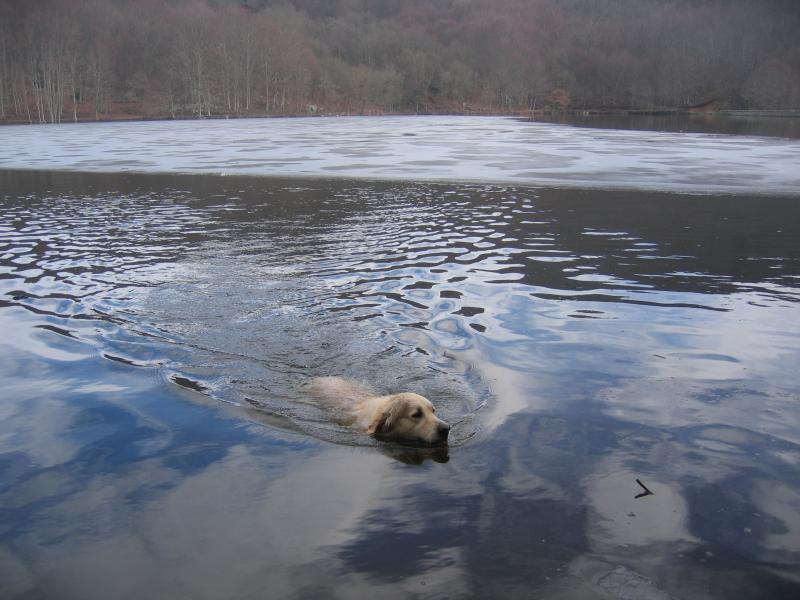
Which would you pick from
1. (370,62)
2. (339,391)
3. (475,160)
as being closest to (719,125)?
(475,160)

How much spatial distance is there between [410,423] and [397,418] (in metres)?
0.11

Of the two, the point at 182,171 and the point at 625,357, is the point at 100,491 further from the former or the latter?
the point at 182,171

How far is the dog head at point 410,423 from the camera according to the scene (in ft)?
17.2

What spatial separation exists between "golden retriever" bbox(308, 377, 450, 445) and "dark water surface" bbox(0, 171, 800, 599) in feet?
0.48

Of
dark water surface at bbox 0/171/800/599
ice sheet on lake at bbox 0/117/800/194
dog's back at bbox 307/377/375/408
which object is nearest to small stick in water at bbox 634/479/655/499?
dark water surface at bbox 0/171/800/599

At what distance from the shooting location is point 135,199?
1750cm

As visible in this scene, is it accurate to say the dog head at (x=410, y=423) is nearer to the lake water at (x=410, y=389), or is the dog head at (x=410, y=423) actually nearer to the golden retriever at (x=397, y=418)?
the golden retriever at (x=397, y=418)

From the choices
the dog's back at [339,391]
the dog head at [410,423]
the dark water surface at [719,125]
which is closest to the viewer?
the dog head at [410,423]

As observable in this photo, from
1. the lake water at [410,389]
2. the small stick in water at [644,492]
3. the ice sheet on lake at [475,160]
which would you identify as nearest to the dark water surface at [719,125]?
the ice sheet on lake at [475,160]

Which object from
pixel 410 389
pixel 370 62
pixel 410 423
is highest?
pixel 370 62

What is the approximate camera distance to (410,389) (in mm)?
6457

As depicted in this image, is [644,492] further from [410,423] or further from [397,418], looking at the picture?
[397,418]

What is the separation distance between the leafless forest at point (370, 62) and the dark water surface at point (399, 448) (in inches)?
3030

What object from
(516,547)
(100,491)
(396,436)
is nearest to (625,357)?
(396,436)
